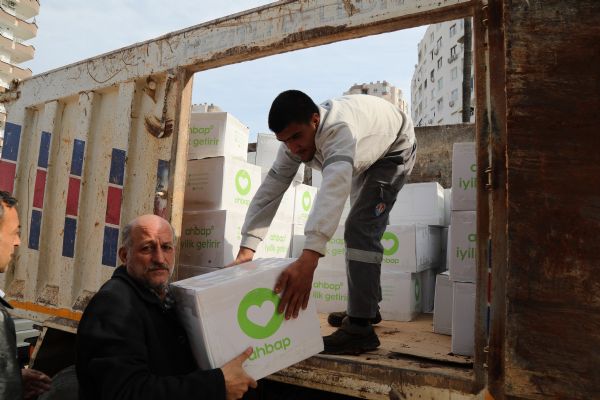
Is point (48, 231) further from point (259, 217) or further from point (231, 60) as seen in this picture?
point (231, 60)

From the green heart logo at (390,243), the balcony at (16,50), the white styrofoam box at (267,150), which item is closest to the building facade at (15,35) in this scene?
the balcony at (16,50)

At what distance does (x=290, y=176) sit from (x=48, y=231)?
1.65 meters

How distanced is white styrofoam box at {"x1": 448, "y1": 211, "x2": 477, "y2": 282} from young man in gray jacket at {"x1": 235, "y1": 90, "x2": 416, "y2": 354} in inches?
14.0

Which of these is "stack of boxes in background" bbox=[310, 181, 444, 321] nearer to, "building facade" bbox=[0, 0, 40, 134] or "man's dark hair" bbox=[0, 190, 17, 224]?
"man's dark hair" bbox=[0, 190, 17, 224]

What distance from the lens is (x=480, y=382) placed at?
1.42 metres

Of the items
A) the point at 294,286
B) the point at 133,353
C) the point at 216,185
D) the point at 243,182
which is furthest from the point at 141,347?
the point at 243,182

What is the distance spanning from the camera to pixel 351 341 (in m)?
1.94

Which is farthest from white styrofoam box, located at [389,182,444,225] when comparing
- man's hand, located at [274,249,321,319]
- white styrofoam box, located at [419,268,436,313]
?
man's hand, located at [274,249,321,319]

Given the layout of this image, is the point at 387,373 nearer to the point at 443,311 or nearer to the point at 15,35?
the point at 443,311

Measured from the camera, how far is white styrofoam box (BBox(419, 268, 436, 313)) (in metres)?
3.14

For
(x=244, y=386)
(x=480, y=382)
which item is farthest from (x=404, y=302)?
(x=244, y=386)

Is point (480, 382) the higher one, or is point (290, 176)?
point (290, 176)

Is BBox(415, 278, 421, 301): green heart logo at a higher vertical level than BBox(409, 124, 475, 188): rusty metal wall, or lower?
lower

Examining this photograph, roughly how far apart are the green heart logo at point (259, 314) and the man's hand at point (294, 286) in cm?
3
